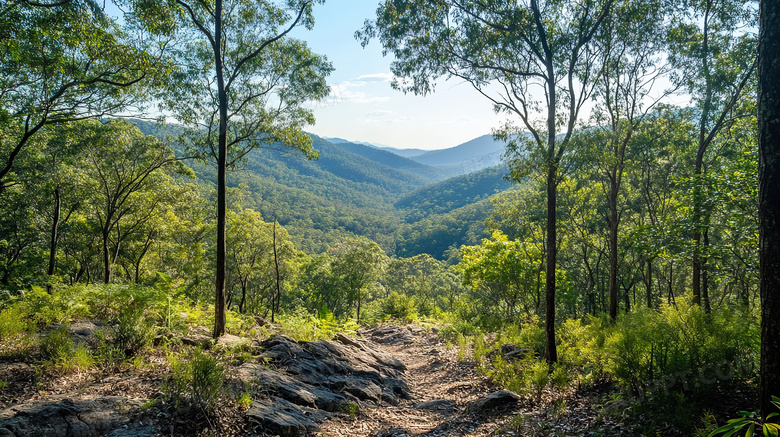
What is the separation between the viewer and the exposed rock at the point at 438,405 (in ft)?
25.7

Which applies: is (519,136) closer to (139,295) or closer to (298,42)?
(298,42)

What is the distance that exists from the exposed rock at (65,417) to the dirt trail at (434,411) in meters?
2.90

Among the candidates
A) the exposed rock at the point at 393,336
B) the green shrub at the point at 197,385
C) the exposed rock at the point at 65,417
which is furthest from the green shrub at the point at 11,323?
the exposed rock at the point at 393,336

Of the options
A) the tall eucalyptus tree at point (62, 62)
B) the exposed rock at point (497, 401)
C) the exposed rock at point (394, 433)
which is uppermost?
the tall eucalyptus tree at point (62, 62)

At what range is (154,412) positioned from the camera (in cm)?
480

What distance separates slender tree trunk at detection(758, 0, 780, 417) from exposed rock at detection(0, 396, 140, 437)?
23.8 ft

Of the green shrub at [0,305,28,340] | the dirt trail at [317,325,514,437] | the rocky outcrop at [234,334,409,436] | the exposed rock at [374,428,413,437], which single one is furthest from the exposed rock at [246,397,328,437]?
the green shrub at [0,305,28,340]

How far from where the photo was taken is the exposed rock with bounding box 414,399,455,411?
7.83 m

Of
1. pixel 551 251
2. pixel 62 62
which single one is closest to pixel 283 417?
pixel 551 251

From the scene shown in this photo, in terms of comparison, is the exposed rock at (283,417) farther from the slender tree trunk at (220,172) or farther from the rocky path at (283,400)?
the slender tree trunk at (220,172)

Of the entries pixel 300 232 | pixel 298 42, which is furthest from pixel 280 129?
pixel 300 232

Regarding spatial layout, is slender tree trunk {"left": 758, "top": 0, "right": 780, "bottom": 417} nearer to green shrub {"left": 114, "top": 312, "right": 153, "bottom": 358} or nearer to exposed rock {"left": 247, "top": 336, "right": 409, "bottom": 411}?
exposed rock {"left": 247, "top": 336, "right": 409, "bottom": 411}

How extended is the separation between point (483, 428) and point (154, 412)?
5.14 meters

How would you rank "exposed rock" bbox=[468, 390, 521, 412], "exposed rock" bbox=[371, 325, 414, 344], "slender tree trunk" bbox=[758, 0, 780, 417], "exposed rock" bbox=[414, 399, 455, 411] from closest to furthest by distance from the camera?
"slender tree trunk" bbox=[758, 0, 780, 417]
"exposed rock" bbox=[468, 390, 521, 412]
"exposed rock" bbox=[414, 399, 455, 411]
"exposed rock" bbox=[371, 325, 414, 344]
